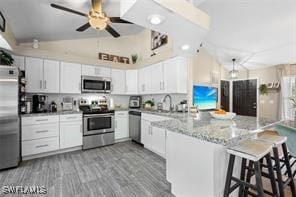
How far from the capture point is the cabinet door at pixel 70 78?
3.76m

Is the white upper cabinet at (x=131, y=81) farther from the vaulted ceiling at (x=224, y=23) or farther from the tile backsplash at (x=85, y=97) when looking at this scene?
the vaulted ceiling at (x=224, y=23)

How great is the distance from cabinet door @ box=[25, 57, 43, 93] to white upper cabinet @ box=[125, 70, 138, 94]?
89.3 inches

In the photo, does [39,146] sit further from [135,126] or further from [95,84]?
[135,126]

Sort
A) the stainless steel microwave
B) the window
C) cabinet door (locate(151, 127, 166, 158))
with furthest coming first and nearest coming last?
the window < the stainless steel microwave < cabinet door (locate(151, 127, 166, 158))

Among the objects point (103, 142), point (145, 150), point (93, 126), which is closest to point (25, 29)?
point (93, 126)

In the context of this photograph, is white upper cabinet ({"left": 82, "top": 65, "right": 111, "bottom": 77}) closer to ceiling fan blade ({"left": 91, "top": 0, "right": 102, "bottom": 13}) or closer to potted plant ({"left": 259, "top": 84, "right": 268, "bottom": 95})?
ceiling fan blade ({"left": 91, "top": 0, "right": 102, "bottom": 13})

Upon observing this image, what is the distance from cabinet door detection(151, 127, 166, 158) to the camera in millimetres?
3171

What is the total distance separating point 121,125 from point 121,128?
0.29 feet

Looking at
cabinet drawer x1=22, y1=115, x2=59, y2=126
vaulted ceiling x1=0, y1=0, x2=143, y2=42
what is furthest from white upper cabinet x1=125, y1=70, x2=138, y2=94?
cabinet drawer x1=22, y1=115, x2=59, y2=126

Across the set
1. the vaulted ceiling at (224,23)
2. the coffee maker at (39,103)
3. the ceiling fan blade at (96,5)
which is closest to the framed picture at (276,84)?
the vaulted ceiling at (224,23)

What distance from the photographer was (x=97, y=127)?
12.8ft

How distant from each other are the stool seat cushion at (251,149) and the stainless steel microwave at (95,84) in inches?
144

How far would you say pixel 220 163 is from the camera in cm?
148

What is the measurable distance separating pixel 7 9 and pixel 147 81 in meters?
3.09
